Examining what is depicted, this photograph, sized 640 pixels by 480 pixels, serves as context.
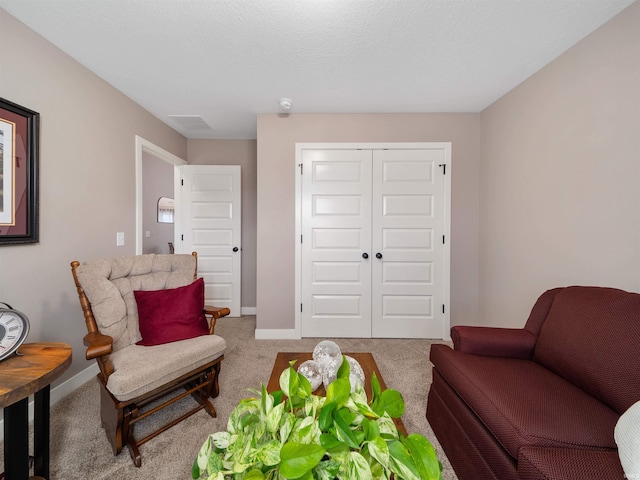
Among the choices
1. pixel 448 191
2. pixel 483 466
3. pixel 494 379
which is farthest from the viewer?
pixel 448 191

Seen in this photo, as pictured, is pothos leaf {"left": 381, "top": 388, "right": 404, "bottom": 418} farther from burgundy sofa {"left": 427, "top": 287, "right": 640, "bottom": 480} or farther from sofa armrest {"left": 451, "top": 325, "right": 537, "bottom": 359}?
sofa armrest {"left": 451, "top": 325, "right": 537, "bottom": 359}

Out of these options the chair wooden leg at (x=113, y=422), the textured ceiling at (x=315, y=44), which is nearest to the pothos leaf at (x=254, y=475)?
the chair wooden leg at (x=113, y=422)

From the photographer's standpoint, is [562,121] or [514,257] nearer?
[562,121]

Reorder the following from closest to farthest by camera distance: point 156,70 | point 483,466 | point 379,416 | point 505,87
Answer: point 379,416, point 483,466, point 156,70, point 505,87

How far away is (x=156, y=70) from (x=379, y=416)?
2.80 metres

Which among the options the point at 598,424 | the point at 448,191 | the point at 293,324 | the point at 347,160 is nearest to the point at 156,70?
the point at 347,160

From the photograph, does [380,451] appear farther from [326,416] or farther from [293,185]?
[293,185]

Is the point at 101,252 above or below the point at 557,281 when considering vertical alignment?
above

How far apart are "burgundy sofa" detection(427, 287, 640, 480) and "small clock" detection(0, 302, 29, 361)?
202cm

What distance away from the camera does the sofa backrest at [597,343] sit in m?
1.10

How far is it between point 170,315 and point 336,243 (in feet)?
5.71

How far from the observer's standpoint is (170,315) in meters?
1.76

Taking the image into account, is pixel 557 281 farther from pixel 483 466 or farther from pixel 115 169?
pixel 115 169

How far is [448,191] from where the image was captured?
2.87 meters
